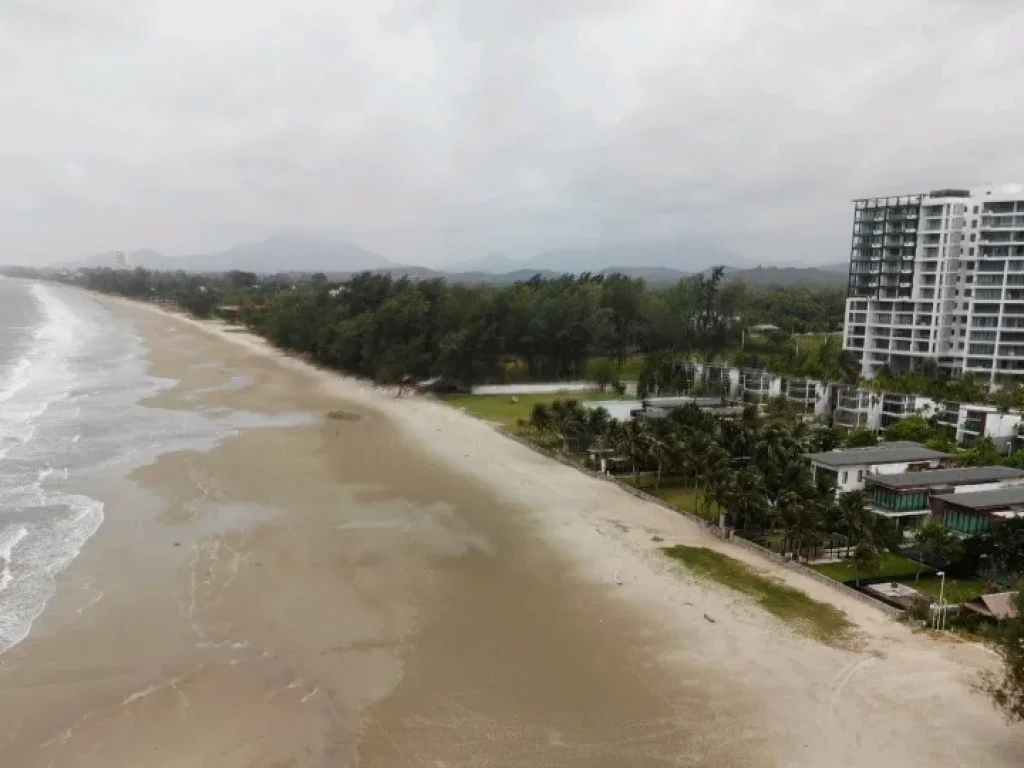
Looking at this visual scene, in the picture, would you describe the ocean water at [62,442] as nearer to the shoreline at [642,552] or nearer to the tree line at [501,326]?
Result: the shoreline at [642,552]

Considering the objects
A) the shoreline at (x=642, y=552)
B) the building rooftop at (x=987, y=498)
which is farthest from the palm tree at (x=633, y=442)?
the building rooftop at (x=987, y=498)

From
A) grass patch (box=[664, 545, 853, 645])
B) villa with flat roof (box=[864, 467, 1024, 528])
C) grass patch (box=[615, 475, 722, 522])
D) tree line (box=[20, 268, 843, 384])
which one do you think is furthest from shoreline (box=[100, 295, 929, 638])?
villa with flat roof (box=[864, 467, 1024, 528])

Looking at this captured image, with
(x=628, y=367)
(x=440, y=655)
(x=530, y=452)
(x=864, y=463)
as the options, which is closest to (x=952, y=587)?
(x=864, y=463)

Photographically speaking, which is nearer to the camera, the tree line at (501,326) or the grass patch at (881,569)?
the grass patch at (881,569)

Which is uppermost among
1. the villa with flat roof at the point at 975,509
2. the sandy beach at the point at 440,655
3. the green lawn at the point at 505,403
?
the villa with flat roof at the point at 975,509

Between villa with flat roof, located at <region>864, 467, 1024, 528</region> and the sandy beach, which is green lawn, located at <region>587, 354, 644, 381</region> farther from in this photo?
villa with flat roof, located at <region>864, 467, 1024, 528</region>

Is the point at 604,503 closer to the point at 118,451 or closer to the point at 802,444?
the point at 802,444
